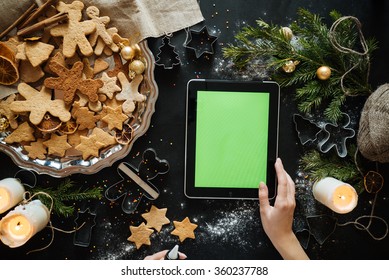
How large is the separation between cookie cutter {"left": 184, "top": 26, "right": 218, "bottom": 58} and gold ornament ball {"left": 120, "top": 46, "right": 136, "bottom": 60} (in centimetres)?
17

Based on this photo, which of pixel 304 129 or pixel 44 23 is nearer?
pixel 44 23

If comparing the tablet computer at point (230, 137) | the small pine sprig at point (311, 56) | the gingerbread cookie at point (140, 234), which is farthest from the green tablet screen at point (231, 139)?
the gingerbread cookie at point (140, 234)

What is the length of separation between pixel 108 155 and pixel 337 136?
0.70m

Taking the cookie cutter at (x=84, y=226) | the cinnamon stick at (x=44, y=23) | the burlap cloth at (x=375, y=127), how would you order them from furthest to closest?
1. the cookie cutter at (x=84, y=226)
2. the cinnamon stick at (x=44, y=23)
3. the burlap cloth at (x=375, y=127)

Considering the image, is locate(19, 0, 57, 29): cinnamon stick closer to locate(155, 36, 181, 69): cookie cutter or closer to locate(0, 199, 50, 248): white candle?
locate(155, 36, 181, 69): cookie cutter

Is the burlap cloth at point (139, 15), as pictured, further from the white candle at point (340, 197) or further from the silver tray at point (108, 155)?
the white candle at point (340, 197)

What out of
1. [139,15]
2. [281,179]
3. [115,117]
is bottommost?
[281,179]

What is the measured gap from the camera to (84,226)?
1.31 m

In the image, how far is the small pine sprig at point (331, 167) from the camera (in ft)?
4.24

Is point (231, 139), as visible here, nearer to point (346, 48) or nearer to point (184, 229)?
point (184, 229)

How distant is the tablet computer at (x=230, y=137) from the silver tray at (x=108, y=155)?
12 cm

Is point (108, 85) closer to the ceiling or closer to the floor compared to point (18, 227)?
closer to the ceiling

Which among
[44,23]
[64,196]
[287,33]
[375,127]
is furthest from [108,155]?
[375,127]

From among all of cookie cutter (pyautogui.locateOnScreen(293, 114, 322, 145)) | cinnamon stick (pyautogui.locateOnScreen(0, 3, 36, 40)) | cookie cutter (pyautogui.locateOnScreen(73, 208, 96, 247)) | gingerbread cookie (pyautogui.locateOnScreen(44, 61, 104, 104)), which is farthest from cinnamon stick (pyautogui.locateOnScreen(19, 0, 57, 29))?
cookie cutter (pyautogui.locateOnScreen(293, 114, 322, 145))
